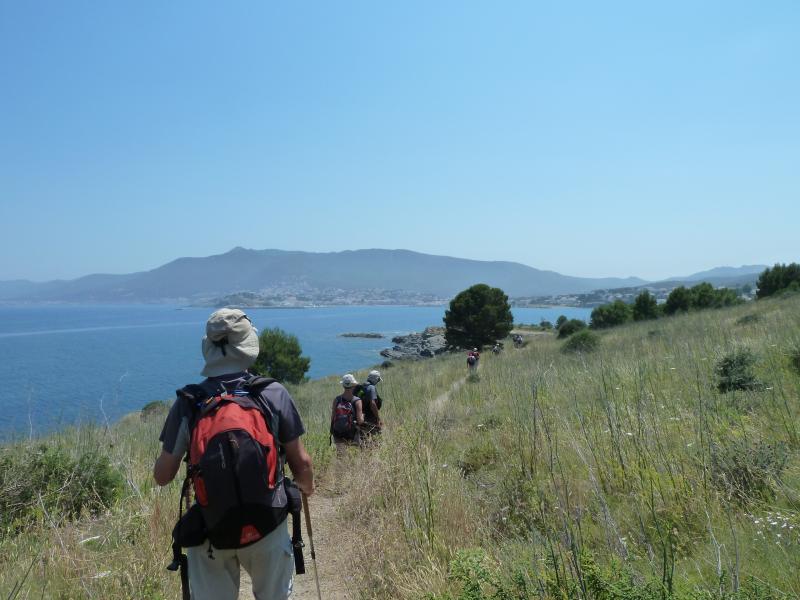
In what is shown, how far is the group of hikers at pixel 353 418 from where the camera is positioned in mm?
6887

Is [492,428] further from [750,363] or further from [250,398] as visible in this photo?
[250,398]

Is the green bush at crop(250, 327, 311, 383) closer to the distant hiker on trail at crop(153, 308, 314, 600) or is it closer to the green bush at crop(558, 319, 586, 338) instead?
the green bush at crop(558, 319, 586, 338)

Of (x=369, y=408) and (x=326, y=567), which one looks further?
(x=369, y=408)

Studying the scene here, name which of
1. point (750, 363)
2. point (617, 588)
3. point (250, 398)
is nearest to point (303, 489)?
point (250, 398)

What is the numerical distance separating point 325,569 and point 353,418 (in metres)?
2.70

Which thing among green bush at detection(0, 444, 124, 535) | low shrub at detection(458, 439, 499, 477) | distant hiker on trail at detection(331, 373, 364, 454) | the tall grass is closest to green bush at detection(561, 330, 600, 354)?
distant hiker on trail at detection(331, 373, 364, 454)

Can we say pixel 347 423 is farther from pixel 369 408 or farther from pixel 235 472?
pixel 235 472

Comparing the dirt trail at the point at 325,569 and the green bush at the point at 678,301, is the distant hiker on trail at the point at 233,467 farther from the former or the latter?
the green bush at the point at 678,301

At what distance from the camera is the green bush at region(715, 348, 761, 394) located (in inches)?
210

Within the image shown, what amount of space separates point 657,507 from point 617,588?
1382mm

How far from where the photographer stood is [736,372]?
562cm

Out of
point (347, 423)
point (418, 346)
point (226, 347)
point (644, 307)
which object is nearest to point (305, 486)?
point (226, 347)

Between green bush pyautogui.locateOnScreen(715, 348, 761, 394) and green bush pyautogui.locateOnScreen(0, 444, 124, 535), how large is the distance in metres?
6.27

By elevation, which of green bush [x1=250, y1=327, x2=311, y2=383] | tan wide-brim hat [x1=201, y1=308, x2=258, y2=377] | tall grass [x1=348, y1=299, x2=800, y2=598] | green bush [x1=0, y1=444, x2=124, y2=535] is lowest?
green bush [x1=250, y1=327, x2=311, y2=383]
